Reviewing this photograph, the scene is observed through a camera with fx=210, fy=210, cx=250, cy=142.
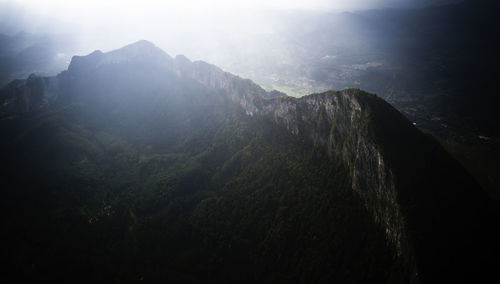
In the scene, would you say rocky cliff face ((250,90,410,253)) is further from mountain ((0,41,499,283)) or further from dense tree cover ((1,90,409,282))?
dense tree cover ((1,90,409,282))

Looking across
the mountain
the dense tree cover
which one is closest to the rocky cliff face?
the mountain

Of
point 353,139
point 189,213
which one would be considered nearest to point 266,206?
point 189,213

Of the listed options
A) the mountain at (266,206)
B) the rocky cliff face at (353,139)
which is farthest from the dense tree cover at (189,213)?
the rocky cliff face at (353,139)

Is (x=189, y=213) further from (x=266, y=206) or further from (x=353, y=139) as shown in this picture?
(x=353, y=139)

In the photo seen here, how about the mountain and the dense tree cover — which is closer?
the mountain

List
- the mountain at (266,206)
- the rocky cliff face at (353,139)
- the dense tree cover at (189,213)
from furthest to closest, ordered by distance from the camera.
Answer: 1. the dense tree cover at (189,213)
2. the rocky cliff face at (353,139)
3. the mountain at (266,206)

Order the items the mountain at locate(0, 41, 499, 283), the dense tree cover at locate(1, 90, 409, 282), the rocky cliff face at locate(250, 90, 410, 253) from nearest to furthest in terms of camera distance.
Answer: the mountain at locate(0, 41, 499, 283)
the rocky cliff face at locate(250, 90, 410, 253)
the dense tree cover at locate(1, 90, 409, 282)

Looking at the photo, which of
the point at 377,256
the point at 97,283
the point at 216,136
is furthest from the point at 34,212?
the point at 377,256

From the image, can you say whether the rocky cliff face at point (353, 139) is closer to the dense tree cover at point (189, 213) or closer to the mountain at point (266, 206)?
the mountain at point (266, 206)

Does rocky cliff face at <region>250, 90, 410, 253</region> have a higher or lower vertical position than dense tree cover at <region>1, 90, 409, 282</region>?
higher

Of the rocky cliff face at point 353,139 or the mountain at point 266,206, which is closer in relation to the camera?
the mountain at point 266,206

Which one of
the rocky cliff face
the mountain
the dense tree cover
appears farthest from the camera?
the dense tree cover
